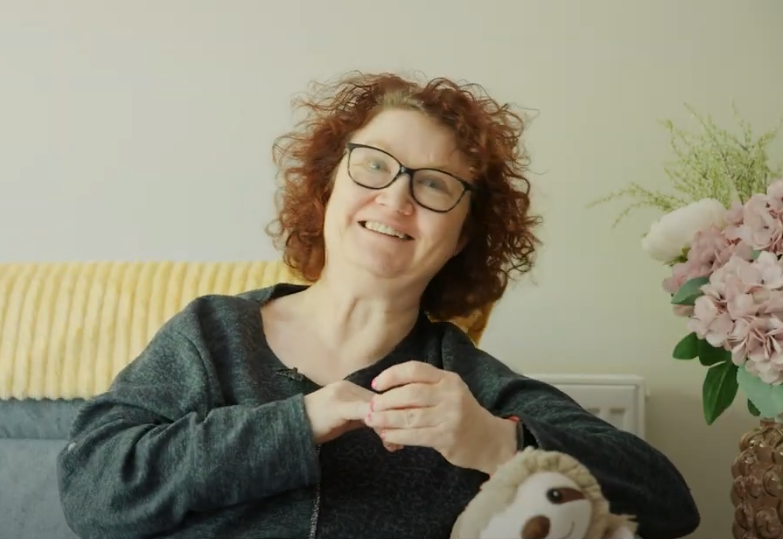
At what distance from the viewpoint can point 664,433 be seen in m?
1.71

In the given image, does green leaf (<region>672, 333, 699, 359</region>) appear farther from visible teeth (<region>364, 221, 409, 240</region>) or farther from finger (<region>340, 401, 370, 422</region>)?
finger (<region>340, 401, 370, 422</region>)

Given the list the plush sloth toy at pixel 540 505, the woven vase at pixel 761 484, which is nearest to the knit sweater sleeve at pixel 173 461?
the plush sloth toy at pixel 540 505

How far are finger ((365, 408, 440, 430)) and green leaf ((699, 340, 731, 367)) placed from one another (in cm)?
58

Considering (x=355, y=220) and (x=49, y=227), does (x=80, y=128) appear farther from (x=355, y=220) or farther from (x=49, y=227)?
(x=355, y=220)

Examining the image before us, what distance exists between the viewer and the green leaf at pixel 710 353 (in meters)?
1.29

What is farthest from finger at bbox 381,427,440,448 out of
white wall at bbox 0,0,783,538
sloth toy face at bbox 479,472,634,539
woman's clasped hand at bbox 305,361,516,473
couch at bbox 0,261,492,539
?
white wall at bbox 0,0,783,538

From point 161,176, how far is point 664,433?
3.73 feet

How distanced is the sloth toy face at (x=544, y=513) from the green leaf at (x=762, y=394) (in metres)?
0.43

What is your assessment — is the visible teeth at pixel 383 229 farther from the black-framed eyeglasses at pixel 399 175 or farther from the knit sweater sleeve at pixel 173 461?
the knit sweater sleeve at pixel 173 461

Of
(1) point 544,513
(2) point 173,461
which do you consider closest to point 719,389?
(1) point 544,513

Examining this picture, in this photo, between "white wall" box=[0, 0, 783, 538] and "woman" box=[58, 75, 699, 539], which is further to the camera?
"white wall" box=[0, 0, 783, 538]

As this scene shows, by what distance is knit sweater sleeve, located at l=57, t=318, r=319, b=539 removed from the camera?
95 cm

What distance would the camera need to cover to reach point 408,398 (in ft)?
2.90

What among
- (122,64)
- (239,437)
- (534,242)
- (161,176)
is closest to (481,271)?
(534,242)
